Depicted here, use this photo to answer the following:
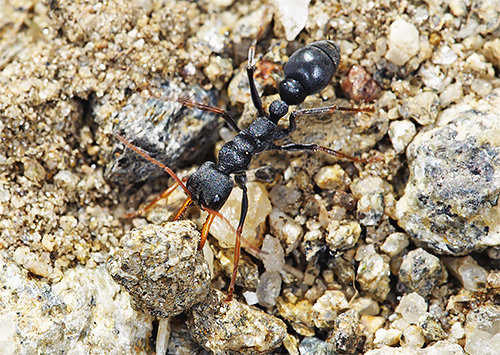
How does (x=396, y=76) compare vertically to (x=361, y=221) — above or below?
above

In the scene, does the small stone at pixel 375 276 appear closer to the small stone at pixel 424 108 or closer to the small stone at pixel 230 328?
the small stone at pixel 230 328

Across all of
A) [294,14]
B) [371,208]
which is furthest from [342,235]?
[294,14]

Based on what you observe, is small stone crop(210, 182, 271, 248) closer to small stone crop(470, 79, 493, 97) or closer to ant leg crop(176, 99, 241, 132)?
ant leg crop(176, 99, 241, 132)

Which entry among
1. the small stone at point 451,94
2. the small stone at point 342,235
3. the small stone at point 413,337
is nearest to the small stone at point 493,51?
the small stone at point 451,94

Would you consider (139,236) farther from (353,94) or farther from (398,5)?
(398,5)

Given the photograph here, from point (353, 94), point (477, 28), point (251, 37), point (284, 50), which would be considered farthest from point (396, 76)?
point (251, 37)

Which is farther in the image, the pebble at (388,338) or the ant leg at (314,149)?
the ant leg at (314,149)
